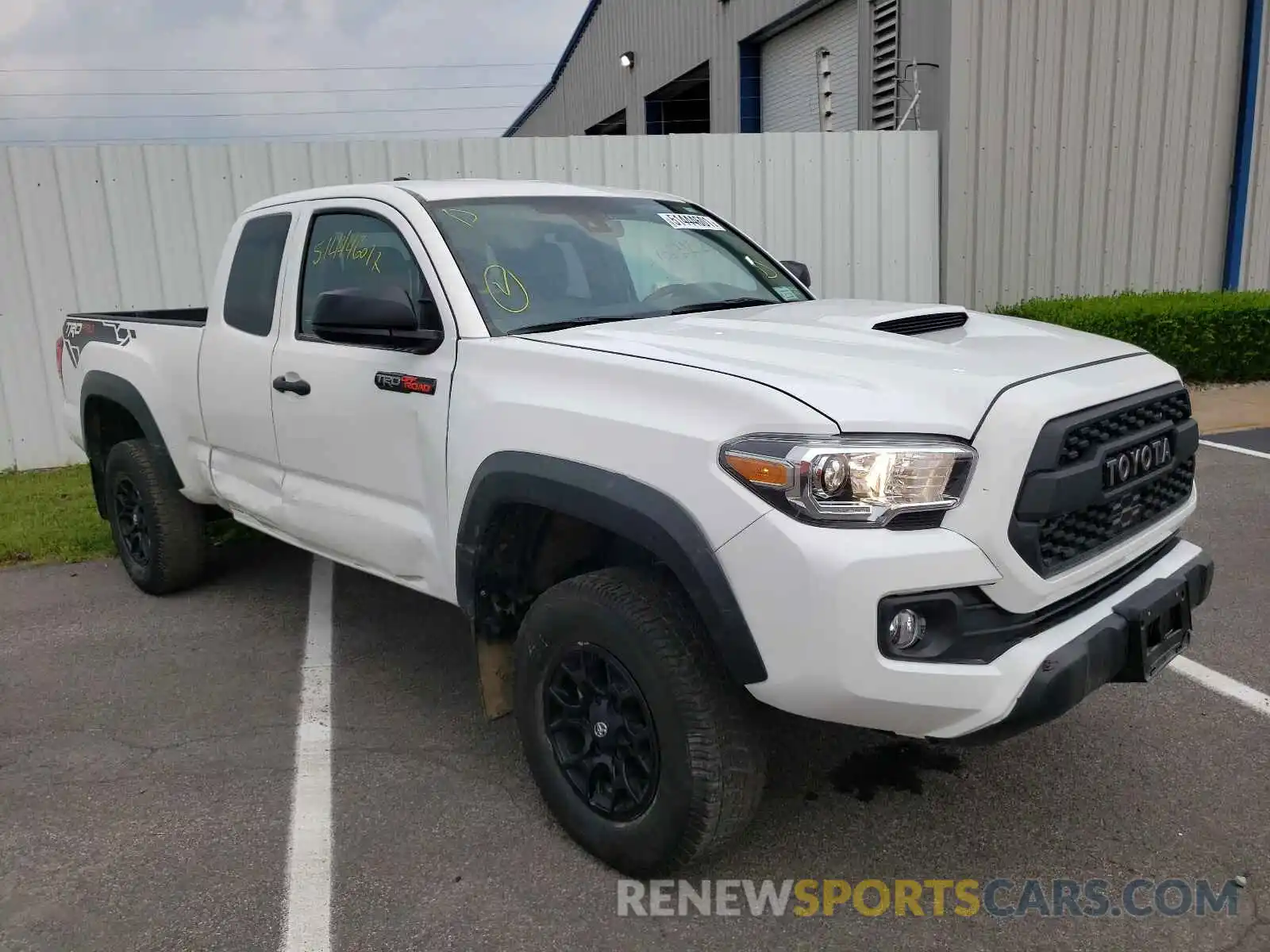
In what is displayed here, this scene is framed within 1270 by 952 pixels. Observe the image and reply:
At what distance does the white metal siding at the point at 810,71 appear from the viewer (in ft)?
38.8

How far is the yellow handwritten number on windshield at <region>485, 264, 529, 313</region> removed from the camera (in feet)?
11.3

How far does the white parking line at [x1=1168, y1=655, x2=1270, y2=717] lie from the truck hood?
1435 mm

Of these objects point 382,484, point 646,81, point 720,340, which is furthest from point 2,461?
point 646,81

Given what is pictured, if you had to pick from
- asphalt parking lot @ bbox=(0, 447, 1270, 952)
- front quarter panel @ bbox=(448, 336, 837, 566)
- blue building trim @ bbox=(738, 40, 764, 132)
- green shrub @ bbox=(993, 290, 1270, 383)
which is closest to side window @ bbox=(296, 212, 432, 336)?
front quarter panel @ bbox=(448, 336, 837, 566)

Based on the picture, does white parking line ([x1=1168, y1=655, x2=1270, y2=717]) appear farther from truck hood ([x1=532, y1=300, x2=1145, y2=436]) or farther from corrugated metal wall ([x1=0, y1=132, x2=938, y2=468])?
corrugated metal wall ([x1=0, y1=132, x2=938, y2=468])

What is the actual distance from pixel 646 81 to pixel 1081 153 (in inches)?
483

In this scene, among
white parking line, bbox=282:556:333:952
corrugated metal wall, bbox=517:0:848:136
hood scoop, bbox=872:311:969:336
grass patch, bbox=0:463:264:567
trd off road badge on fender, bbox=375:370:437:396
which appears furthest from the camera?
Answer: corrugated metal wall, bbox=517:0:848:136

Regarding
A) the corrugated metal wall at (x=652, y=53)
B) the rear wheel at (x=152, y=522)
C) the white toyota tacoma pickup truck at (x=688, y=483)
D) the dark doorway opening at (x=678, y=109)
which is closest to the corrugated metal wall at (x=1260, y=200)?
the corrugated metal wall at (x=652, y=53)

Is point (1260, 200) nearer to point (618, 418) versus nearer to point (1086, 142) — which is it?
point (1086, 142)

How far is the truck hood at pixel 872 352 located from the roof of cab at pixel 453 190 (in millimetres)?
874

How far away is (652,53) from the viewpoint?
66.3 ft

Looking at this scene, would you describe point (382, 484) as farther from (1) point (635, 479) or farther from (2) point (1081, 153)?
(2) point (1081, 153)

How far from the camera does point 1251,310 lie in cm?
976

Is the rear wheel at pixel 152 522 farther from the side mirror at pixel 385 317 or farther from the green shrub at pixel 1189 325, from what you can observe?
the green shrub at pixel 1189 325
